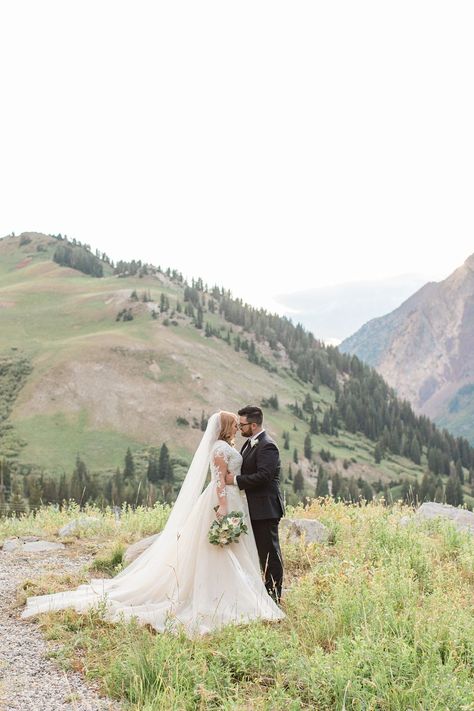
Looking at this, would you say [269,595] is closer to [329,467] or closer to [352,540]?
[352,540]

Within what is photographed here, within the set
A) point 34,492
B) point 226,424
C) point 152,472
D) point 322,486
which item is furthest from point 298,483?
point 226,424

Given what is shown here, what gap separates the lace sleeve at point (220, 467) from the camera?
396 inches

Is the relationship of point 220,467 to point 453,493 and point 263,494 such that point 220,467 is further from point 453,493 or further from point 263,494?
point 453,493

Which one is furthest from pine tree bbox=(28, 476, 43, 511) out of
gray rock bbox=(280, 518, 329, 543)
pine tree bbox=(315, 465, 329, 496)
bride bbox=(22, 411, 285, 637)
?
bride bbox=(22, 411, 285, 637)

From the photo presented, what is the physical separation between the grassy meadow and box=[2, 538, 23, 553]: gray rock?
178 inches

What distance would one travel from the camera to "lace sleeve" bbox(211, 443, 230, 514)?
33.0 feet

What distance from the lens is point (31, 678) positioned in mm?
7645

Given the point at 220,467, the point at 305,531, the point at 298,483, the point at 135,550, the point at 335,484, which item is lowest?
the point at 335,484

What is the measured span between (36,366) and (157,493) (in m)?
71.0

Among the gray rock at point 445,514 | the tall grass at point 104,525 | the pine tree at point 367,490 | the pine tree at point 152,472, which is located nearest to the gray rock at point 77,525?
the tall grass at point 104,525

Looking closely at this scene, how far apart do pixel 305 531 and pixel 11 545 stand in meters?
7.63

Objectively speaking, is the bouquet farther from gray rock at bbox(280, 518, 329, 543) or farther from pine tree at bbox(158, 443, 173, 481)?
pine tree at bbox(158, 443, 173, 481)

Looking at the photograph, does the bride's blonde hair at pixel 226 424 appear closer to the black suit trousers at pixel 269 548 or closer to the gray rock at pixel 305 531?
the black suit trousers at pixel 269 548

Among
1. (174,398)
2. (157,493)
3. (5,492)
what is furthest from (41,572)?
(174,398)
